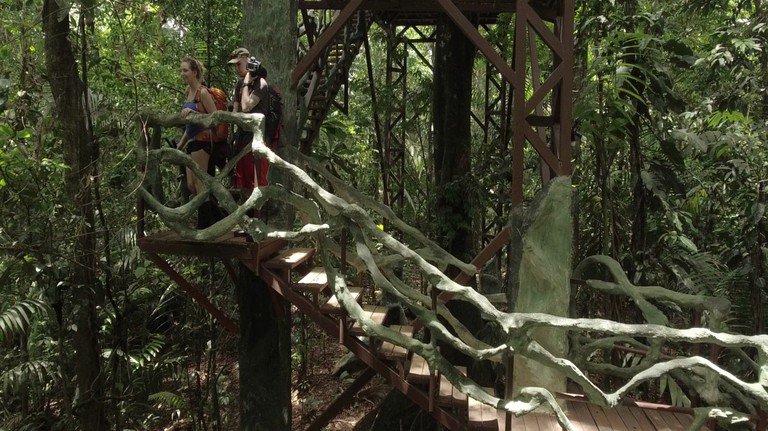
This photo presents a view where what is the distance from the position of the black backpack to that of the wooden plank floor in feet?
10.3

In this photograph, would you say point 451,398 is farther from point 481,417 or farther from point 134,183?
point 134,183

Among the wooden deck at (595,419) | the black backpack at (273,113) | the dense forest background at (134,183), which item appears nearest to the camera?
the wooden deck at (595,419)

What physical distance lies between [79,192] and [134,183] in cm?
93

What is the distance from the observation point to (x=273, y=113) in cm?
539

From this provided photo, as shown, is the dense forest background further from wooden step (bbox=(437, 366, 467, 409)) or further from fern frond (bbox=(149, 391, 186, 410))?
wooden step (bbox=(437, 366, 467, 409))

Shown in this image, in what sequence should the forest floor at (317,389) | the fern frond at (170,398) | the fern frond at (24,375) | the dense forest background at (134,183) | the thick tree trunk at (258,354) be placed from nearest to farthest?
1. the thick tree trunk at (258,354)
2. the dense forest background at (134,183)
3. the fern frond at (24,375)
4. the fern frond at (170,398)
5. the forest floor at (317,389)

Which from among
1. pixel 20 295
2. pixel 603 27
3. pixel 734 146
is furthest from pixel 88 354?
pixel 734 146

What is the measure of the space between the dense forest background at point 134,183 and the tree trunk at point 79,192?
0.07 m

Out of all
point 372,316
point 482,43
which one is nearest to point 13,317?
point 372,316

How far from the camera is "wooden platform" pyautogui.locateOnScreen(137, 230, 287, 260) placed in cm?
492

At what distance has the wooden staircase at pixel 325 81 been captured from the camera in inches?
303

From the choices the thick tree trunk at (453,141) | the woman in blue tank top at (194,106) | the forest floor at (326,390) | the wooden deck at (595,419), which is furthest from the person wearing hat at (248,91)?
the forest floor at (326,390)

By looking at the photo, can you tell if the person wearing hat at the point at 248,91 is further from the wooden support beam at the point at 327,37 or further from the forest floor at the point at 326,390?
the forest floor at the point at 326,390

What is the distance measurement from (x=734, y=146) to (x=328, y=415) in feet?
18.0
